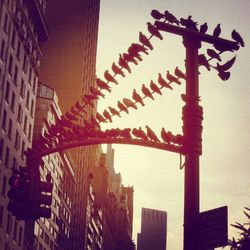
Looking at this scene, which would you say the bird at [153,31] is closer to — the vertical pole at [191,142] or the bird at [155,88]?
the vertical pole at [191,142]

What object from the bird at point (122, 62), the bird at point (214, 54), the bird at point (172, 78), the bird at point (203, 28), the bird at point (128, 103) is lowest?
the bird at point (172, 78)

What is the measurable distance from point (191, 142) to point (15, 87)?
63811mm

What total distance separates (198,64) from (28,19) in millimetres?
72839

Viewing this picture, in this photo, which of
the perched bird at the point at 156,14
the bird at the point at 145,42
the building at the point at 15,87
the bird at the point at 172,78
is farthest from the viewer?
the building at the point at 15,87

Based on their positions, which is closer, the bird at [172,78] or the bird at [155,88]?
the bird at [172,78]

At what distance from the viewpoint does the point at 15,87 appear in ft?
238

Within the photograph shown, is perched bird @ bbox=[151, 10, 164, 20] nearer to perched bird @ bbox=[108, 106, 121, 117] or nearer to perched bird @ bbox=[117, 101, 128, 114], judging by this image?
perched bird @ bbox=[117, 101, 128, 114]

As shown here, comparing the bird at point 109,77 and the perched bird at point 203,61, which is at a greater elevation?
the bird at point 109,77

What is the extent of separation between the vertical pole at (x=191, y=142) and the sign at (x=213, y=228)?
0.11 m

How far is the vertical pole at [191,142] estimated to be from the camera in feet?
32.7

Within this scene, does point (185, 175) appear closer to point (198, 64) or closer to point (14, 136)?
point (198, 64)

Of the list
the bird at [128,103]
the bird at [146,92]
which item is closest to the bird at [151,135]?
the bird at [146,92]

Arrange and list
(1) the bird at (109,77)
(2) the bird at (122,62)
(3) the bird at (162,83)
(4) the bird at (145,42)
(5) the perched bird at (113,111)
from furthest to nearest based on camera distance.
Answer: (5) the perched bird at (113,111)
(1) the bird at (109,77)
(2) the bird at (122,62)
(3) the bird at (162,83)
(4) the bird at (145,42)

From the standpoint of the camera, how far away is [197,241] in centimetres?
981
